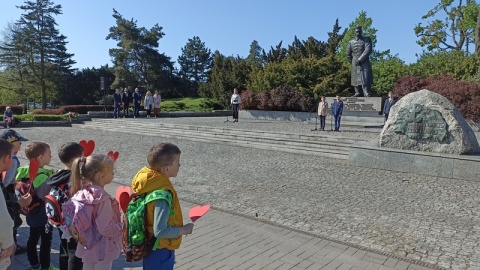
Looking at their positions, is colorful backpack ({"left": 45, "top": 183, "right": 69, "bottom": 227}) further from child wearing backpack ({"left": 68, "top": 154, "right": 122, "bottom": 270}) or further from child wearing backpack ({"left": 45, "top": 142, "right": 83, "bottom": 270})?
child wearing backpack ({"left": 68, "top": 154, "right": 122, "bottom": 270})

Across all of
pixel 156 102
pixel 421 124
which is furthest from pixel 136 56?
pixel 421 124

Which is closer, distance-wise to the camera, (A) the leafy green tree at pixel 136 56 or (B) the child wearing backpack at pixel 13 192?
(B) the child wearing backpack at pixel 13 192

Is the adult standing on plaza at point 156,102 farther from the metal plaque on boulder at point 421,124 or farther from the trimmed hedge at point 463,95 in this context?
the metal plaque on boulder at point 421,124

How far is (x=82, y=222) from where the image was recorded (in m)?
2.50

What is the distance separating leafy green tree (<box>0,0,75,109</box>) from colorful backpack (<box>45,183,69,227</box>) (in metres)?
41.1

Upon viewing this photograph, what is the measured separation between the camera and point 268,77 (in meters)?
25.5

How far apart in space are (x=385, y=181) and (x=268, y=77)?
1827cm

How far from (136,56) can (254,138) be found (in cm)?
3658

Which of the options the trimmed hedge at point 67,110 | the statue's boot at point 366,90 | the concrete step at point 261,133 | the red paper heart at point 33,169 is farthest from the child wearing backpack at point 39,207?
the trimmed hedge at point 67,110

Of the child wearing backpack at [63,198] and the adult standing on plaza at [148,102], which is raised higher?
the adult standing on plaza at [148,102]

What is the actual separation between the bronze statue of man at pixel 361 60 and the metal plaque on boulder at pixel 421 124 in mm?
9781

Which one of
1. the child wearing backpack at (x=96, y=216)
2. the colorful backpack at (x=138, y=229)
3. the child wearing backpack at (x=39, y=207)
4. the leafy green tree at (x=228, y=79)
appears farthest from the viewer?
the leafy green tree at (x=228, y=79)

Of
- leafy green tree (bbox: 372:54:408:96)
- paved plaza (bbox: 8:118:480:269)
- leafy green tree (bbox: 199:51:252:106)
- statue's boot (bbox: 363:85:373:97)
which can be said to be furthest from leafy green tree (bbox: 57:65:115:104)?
paved plaza (bbox: 8:118:480:269)

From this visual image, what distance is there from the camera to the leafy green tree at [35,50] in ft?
126
